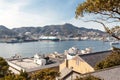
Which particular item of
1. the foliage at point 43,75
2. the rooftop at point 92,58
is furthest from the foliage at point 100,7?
the rooftop at point 92,58

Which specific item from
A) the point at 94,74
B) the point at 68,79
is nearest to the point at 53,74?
the point at 68,79

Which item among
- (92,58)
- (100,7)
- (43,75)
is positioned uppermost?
(100,7)

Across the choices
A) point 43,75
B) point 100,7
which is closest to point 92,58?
point 43,75

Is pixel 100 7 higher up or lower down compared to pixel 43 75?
higher up

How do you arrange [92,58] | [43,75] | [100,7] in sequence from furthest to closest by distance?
[92,58], [43,75], [100,7]

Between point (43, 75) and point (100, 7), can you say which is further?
point (43, 75)

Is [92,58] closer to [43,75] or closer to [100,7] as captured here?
[43,75]

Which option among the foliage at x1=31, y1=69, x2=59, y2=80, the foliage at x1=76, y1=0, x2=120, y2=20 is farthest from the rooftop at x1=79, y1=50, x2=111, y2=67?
the foliage at x1=76, y1=0, x2=120, y2=20

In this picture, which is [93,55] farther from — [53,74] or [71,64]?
[53,74]

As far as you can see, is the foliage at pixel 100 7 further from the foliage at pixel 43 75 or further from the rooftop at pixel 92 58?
the rooftop at pixel 92 58

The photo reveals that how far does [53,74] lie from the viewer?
3200 centimetres

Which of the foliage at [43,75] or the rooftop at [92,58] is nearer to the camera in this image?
the foliage at [43,75]

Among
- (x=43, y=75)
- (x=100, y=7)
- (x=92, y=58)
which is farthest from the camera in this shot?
(x=92, y=58)

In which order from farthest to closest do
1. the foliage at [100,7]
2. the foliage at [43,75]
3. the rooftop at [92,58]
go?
the rooftop at [92,58]
the foliage at [43,75]
the foliage at [100,7]
